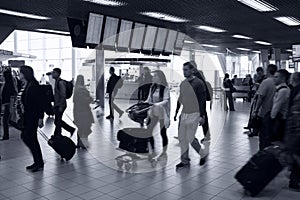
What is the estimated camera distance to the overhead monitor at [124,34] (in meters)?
8.40

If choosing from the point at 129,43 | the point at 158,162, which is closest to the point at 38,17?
the point at 129,43

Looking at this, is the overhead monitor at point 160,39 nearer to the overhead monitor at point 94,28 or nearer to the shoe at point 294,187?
the overhead monitor at point 94,28

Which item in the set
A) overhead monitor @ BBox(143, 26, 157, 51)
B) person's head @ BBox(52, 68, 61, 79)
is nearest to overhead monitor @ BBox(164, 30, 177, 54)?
overhead monitor @ BBox(143, 26, 157, 51)

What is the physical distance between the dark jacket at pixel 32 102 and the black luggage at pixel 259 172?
2.67 metres

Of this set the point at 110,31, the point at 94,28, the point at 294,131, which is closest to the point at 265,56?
the point at 110,31

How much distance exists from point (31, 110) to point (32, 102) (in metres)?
0.11

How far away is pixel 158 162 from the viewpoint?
465 cm

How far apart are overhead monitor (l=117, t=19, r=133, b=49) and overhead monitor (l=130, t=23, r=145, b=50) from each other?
6.7 inches

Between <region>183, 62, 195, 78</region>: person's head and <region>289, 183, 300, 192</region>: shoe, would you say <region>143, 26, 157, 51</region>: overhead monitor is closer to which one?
<region>183, 62, 195, 78</region>: person's head

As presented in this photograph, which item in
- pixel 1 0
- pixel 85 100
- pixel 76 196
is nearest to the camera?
pixel 76 196

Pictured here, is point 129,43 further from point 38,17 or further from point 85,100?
point 85,100

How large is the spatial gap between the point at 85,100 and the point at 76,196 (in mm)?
2452

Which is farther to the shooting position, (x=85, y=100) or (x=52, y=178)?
(x=85, y=100)

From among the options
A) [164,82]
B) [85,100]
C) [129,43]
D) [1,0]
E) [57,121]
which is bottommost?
[57,121]
